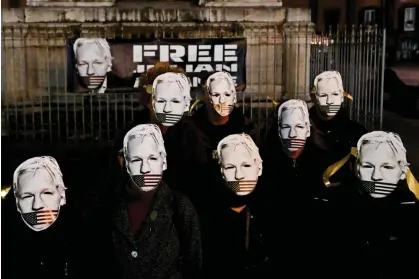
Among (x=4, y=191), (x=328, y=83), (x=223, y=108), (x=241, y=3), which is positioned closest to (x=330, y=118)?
(x=328, y=83)

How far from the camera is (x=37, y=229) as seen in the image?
16.7 feet

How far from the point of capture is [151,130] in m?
5.14

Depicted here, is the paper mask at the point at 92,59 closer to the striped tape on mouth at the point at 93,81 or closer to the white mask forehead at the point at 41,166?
the striped tape on mouth at the point at 93,81

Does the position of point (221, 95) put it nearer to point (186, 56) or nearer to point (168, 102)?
point (168, 102)

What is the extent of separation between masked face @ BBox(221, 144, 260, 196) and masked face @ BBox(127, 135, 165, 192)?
32.3 inches

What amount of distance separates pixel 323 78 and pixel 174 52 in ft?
8.61

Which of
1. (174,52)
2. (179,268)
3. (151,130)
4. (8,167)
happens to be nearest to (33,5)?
(174,52)

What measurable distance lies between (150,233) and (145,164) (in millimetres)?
569

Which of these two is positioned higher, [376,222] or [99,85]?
[99,85]

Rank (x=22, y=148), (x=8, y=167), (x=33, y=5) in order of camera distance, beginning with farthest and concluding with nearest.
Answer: (x=33, y=5), (x=22, y=148), (x=8, y=167)

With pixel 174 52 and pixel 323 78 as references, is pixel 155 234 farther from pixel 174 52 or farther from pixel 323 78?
pixel 174 52

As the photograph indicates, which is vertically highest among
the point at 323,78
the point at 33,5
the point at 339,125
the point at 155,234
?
the point at 33,5

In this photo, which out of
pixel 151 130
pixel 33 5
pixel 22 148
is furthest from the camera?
pixel 33 5

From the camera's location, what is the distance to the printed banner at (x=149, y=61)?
9.24 meters
